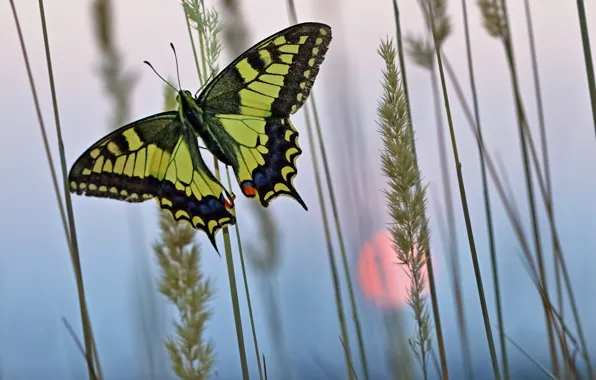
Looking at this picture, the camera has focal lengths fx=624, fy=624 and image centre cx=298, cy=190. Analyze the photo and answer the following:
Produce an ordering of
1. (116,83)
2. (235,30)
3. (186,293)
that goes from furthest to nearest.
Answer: (116,83), (235,30), (186,293)

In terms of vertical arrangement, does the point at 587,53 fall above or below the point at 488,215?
above

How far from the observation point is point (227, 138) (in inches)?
42.5

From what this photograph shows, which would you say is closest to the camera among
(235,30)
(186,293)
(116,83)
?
(186,293)

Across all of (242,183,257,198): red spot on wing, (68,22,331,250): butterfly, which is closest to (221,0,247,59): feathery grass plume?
Answer: (68,22,331,250): butterfly

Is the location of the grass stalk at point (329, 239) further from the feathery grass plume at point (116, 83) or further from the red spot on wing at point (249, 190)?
the feathery grass plume at point (116, 83)

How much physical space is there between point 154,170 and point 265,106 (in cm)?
21

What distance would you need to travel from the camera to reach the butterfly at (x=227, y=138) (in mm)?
938

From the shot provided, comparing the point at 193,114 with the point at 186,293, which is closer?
the point at 186,293

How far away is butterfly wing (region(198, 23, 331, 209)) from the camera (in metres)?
0.97

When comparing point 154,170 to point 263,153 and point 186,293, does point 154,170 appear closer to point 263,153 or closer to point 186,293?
point 263,153

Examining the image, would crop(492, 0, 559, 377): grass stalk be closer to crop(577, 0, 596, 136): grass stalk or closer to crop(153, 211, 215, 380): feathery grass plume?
crop(577, 0, 596, 136): grass stalk

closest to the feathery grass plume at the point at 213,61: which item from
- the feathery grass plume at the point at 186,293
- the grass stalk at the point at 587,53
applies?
the feathery grass plume at the point at 186,293

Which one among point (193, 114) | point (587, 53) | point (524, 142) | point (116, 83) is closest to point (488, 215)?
point (524, 142)

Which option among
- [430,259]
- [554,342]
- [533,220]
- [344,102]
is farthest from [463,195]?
[344,102]
